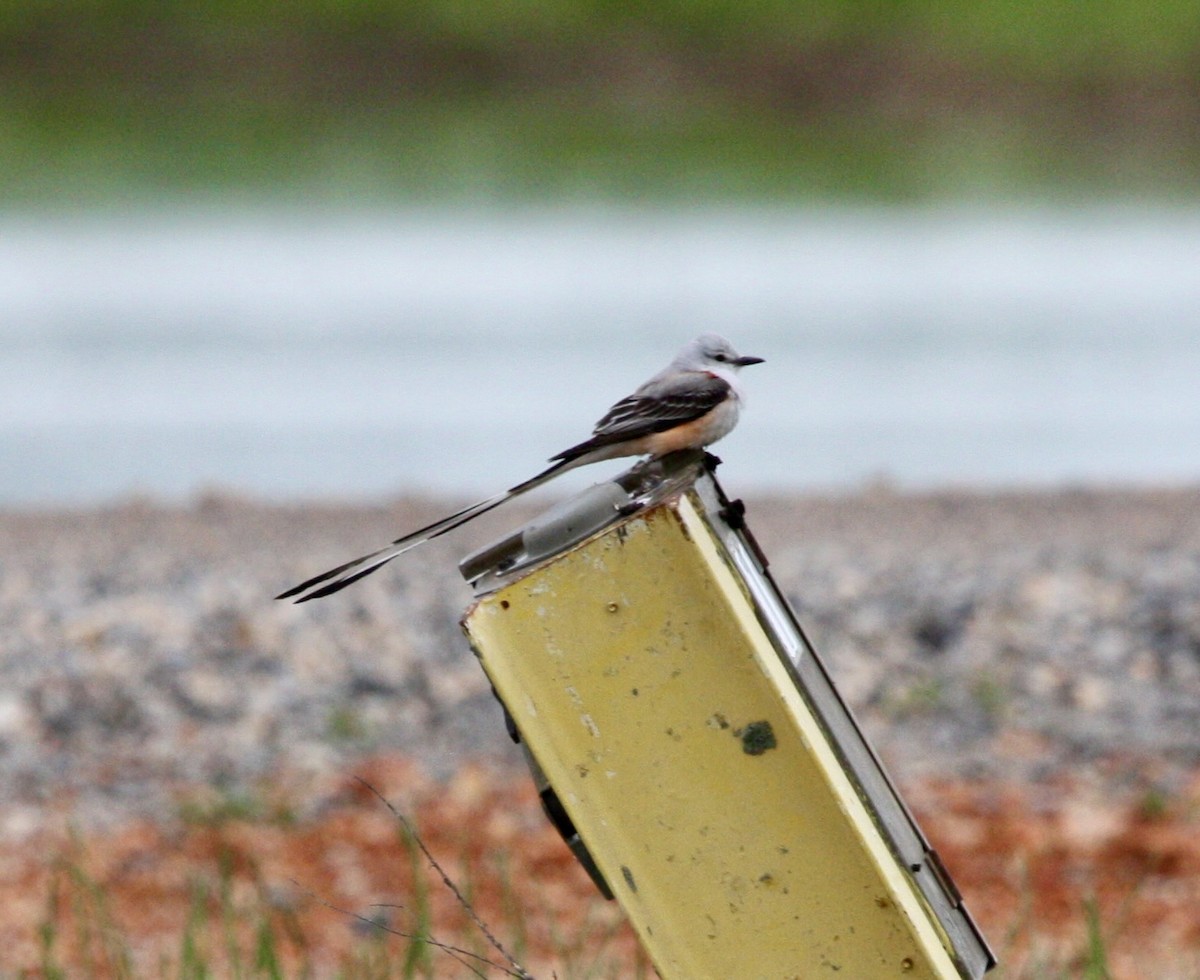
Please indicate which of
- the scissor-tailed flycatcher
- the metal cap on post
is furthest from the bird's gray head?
the metal cap on post

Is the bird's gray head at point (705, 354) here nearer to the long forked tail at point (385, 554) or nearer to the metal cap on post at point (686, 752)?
the long forked tail at point (385, 554)

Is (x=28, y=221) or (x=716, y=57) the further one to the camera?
(x=716, y=57)

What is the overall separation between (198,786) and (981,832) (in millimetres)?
2303

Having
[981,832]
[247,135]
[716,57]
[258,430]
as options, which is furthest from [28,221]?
[981,832]

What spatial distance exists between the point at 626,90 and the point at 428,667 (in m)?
18.3

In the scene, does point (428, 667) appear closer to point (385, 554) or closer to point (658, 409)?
point (658, 409)

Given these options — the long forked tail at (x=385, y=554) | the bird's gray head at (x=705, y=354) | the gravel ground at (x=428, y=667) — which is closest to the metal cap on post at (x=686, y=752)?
the long forked tail at (x=385, y=554)

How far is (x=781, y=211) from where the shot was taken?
19.9m

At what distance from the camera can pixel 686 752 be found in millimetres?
2576

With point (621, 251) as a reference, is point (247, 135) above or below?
above

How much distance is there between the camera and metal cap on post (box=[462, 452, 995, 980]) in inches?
100

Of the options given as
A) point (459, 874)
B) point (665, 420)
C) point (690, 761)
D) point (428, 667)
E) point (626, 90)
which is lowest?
point (459, 874)

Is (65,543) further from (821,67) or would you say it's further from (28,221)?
(821,67)

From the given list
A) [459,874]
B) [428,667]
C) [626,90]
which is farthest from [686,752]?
[626,90]
